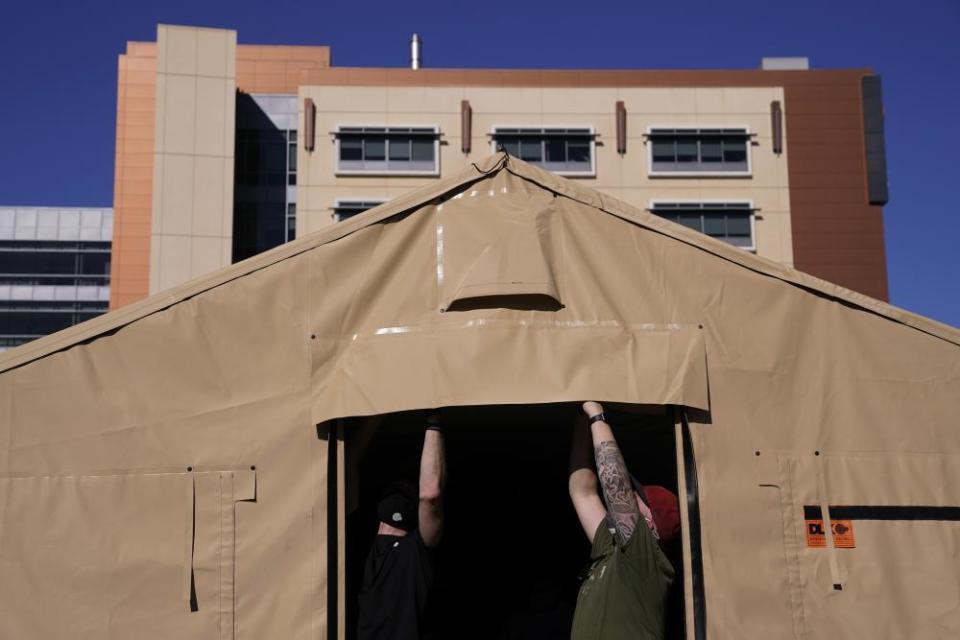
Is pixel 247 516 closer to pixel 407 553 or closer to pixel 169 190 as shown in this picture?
pixel 407 553

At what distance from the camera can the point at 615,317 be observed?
4.62 meters

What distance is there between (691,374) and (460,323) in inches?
48.3

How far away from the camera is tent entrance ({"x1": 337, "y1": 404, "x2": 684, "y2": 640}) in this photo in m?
6.13

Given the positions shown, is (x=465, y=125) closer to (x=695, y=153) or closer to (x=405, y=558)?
(x=695, y=153)

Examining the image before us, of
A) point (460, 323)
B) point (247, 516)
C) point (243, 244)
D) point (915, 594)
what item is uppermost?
Result: point (243, 244)

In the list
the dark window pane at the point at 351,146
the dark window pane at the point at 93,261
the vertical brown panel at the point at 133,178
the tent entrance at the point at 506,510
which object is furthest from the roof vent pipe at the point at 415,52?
the dark window pane at the point at 93,261

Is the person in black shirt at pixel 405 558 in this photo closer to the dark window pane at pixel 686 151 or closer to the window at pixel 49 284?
the dark window pane at pixel 686 151

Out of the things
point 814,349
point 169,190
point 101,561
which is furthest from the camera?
point 169,190

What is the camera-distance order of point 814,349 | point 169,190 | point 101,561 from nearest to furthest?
point 101,561 < point 814,349 < point 169,190

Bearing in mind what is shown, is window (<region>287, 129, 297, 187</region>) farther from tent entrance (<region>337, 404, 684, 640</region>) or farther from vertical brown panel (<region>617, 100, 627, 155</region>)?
tent entrance (<region>337, 404, 684, 640</region>)

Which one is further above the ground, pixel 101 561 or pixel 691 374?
pixel 691 374

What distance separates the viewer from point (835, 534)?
4.54m

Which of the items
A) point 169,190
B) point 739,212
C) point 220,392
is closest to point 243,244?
point 169,190

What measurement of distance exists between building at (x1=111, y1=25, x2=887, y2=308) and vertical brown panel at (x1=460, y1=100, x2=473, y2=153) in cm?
6
